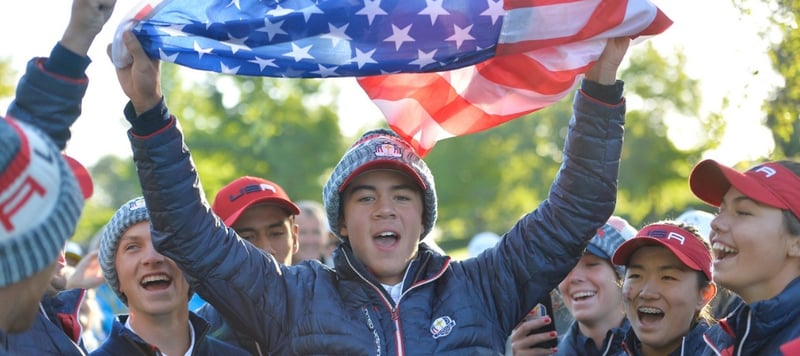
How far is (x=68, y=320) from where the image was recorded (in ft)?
14.6

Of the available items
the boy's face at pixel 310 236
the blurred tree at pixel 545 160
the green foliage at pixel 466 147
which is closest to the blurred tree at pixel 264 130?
the green foliage at pixel 466 147

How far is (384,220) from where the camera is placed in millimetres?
4914

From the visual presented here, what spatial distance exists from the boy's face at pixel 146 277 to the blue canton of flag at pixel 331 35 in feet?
3.22

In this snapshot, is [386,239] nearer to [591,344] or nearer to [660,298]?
[660,298]

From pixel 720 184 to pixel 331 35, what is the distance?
1854 mm

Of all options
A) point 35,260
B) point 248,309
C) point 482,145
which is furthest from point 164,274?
point 482,145

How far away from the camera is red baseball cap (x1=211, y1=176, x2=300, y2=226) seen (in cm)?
612

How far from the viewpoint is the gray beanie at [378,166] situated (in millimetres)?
4941

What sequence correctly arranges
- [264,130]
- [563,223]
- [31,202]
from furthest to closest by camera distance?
[264,130], [563,223], [31,202]

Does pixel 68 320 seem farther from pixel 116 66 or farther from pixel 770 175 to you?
pixel 770 175

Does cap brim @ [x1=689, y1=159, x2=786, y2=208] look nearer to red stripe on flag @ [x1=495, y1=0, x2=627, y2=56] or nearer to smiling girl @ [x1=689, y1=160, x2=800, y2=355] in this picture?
smiling girl @ [x1=689, y1=160, x2=800, y2=355]

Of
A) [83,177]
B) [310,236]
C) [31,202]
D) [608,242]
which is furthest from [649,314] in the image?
[310,236]

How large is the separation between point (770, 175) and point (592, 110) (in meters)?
0.81

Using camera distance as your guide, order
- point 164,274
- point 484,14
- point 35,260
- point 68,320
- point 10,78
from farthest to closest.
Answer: point 10,78 → point 164,274 → point 484,14 → point 68,320 → point 35,260
